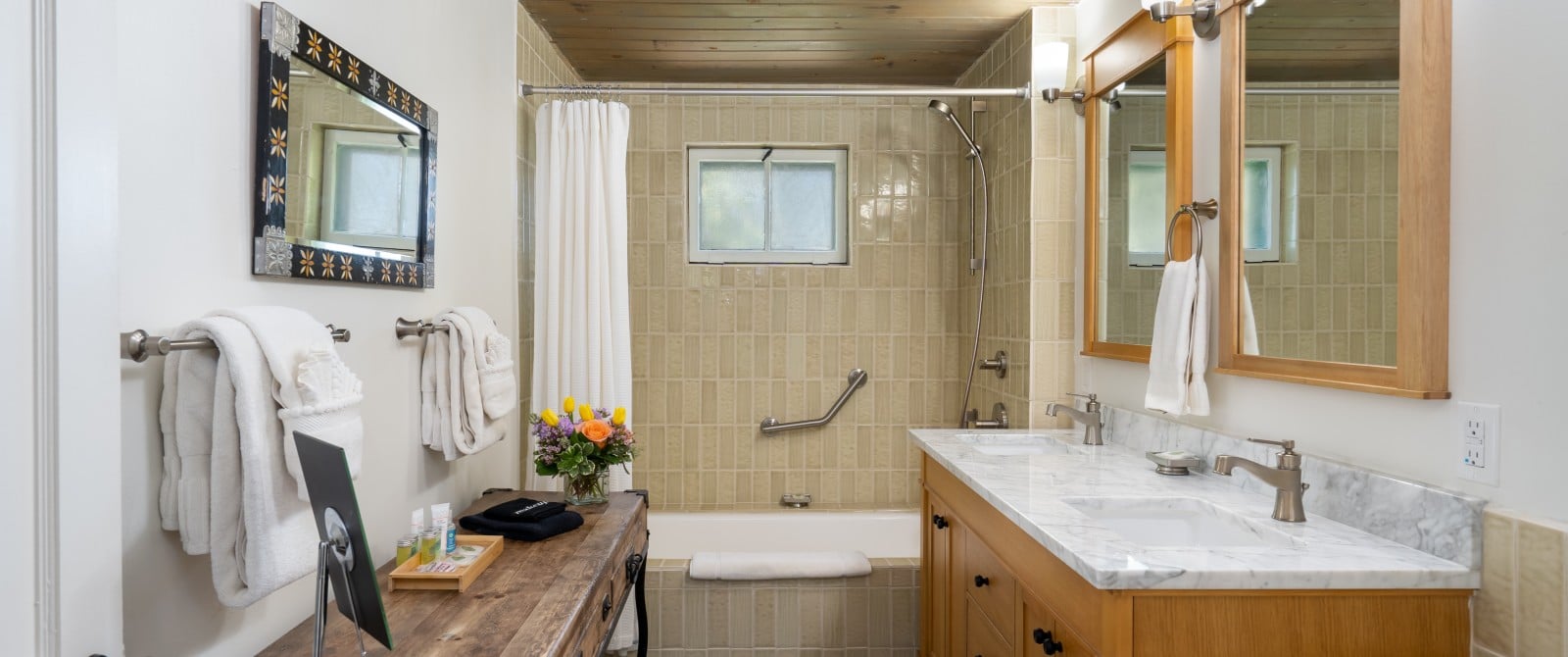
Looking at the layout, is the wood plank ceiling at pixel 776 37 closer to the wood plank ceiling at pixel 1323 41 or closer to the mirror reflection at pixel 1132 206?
the mirror reflection at pixel 1132 206

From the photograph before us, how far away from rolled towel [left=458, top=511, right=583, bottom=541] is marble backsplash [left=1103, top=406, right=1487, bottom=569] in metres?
1.44

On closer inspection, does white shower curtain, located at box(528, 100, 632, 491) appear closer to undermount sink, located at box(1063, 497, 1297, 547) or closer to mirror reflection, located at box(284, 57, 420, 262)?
mirror reflection, located at box(284, 57, 420, 262)

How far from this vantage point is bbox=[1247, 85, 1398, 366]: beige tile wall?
1462 millimetres

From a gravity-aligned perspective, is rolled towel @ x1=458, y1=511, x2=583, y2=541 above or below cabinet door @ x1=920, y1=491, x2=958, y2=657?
above

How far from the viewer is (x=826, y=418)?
3885 millimetres

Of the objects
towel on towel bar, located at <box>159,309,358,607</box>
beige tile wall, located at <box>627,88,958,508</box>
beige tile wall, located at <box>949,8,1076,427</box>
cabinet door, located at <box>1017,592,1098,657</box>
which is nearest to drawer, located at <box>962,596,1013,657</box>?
cabinet door, located at <box>1017,592,1098,657</box>

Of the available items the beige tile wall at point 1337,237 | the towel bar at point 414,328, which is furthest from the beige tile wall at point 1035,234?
the towel bar at point 414,328

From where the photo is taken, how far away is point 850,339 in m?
3.90

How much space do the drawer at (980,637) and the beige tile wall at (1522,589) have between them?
80cm

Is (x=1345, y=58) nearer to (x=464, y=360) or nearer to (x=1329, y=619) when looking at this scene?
(x=1329, y=619)

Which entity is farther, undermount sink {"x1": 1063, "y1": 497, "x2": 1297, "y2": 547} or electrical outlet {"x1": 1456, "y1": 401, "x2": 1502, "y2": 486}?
undermount sink {"x1": 1063, "y1": 497, "x2": 1297, "y2": 547}

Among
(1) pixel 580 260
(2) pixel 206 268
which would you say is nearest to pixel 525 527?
(2) pixel 206 268

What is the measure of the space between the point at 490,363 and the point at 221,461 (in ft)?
3.19

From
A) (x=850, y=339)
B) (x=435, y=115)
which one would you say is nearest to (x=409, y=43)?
(x=435, y=115)
